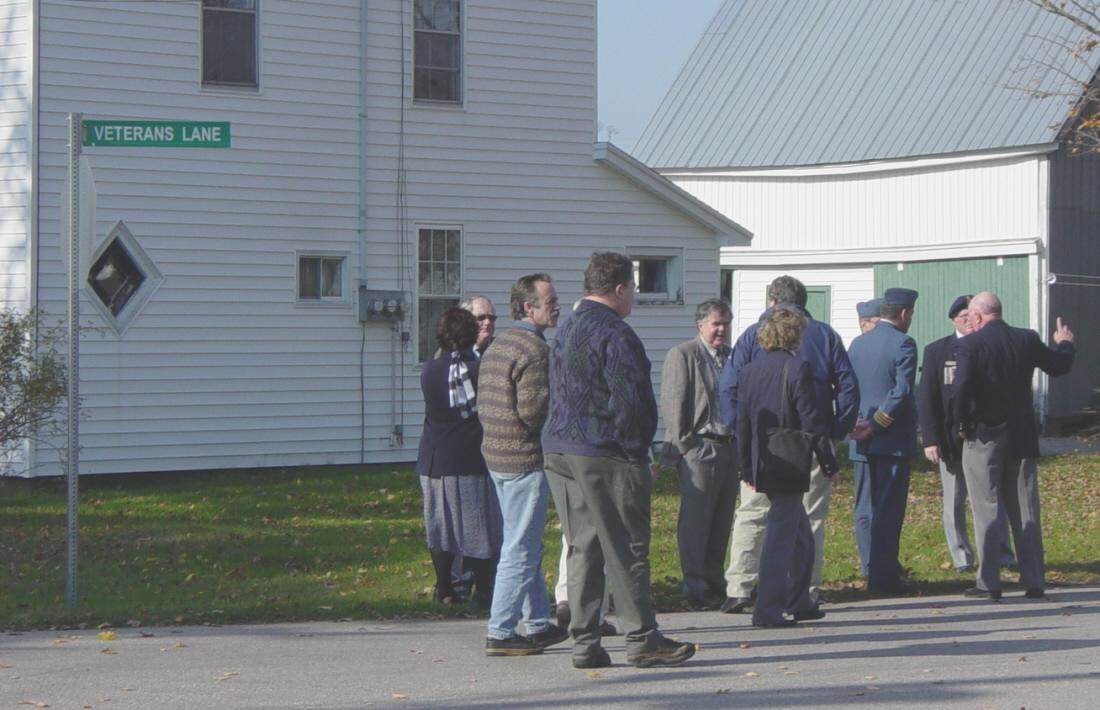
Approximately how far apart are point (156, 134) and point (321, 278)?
362 inches

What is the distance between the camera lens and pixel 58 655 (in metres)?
9.04

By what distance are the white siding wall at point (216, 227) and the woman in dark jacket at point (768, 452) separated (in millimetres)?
10241

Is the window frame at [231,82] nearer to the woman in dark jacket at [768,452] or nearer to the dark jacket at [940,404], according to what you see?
the dark jacket at [940,404]

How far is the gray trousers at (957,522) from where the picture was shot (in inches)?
490

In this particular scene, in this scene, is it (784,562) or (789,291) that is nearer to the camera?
(784,562)

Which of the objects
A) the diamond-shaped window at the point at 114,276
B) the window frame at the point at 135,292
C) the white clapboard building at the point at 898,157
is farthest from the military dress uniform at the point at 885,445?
the white clapboard building at the point at 898,157

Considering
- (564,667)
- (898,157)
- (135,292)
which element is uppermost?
(898,157)

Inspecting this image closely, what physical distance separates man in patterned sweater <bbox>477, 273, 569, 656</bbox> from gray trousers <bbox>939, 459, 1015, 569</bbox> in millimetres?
4434

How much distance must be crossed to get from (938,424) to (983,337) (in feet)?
2.59

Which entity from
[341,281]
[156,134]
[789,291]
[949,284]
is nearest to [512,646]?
[789,291]

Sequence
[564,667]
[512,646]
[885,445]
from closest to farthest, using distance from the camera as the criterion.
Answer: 1. [564,667]
2. [512,646]
3. [885,445]

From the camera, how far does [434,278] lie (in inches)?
809

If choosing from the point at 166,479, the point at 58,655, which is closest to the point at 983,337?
the point at 58,655

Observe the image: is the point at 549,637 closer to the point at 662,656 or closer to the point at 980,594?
the point at 662,656
